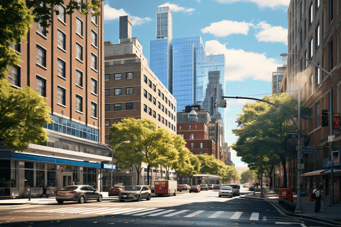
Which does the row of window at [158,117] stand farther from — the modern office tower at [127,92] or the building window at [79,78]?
the building window at [79,78]

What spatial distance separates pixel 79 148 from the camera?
4500cm

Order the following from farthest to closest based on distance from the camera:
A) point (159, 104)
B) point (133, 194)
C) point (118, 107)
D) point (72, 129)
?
point (159, 104) → point (118, 107) → point (72, 129) → point (133, 194)

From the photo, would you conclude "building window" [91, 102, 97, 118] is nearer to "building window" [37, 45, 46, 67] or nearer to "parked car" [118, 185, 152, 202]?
"building window" [37, 45, 46, 67]

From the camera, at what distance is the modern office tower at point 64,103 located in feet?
113

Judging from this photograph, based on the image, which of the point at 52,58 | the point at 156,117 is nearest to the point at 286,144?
the point at 52,58

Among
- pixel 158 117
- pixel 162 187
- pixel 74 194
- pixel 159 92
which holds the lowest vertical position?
pixel 162 187

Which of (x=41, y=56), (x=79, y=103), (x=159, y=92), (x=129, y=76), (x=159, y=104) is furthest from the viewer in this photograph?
(x=159, y=92)

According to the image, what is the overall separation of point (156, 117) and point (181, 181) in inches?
1927

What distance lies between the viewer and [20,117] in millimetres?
23016

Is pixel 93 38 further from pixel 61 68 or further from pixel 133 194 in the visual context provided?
pixel 133 194

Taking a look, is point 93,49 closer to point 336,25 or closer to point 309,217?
point 336,25

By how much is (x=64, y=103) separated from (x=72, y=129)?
11.2 feet

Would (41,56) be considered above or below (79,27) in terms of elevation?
below

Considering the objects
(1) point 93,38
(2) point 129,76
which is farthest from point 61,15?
(2) point 129,76
